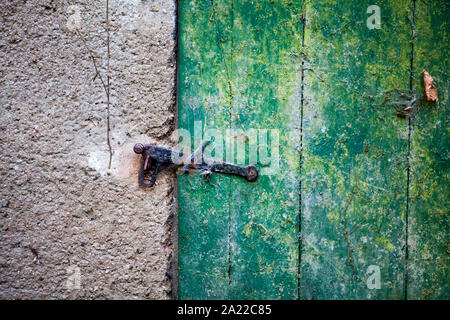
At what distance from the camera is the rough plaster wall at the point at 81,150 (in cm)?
95

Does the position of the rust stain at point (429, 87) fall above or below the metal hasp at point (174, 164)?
above

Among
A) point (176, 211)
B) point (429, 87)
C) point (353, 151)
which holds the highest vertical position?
point (429, 87)

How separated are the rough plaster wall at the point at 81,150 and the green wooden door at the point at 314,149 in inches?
4.4

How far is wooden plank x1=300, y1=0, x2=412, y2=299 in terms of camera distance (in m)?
1.01

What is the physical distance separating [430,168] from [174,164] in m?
0.99

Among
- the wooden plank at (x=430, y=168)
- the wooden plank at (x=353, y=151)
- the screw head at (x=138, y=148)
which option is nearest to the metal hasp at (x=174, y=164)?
the screw head at (x=138, y=148)

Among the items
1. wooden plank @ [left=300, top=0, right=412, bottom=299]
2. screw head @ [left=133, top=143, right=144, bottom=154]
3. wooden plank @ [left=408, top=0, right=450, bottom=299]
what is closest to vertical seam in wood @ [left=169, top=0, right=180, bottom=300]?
screw head @ [left=133, top=143, right=144, bottom=154]

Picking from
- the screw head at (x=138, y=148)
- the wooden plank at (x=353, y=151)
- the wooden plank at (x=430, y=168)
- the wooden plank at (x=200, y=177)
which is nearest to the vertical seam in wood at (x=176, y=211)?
the wooden plank at (x=200, y=177)

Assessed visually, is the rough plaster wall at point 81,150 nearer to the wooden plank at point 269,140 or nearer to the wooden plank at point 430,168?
the wooden plank at point 269,140

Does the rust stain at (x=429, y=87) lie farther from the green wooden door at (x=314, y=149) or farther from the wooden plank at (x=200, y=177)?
the wooden plank at (x=200, y=177)

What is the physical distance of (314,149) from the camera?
104cm

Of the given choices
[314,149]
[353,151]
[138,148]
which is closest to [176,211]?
[138,148]

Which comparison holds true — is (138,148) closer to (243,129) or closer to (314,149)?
(243,129)

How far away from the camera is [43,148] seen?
971 mm
